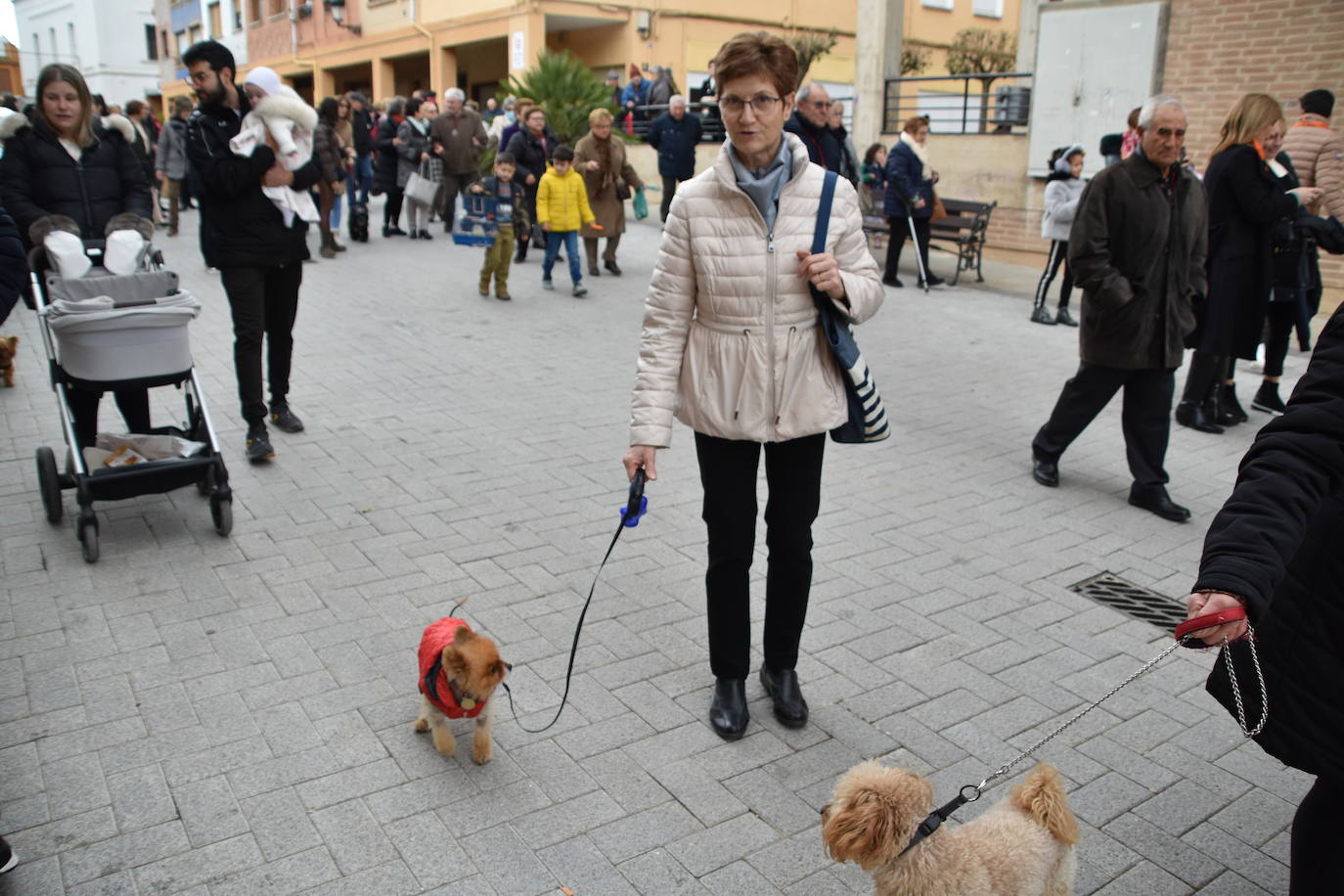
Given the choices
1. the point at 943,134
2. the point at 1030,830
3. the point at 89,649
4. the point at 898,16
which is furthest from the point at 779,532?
the point at 898,16

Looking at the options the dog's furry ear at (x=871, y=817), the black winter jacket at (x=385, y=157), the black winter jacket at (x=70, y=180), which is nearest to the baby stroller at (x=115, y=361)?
the black winter jacket at (x=70, y=180)

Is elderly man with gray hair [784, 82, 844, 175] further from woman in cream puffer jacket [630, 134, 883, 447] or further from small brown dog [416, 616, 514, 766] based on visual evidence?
small brown dog [416, 616, 514, 766]

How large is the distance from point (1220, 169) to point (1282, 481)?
541 centimetres

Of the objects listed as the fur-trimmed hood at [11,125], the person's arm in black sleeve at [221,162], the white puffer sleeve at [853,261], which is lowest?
the white puffer sleeve at [853,261]

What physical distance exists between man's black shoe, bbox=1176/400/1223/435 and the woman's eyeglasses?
545 centimetres

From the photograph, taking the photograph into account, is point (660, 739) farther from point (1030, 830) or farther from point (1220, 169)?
point (1220, 169)

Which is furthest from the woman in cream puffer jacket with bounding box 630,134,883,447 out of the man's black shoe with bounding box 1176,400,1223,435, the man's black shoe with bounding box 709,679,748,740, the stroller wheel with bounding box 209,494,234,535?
the man's black shoe with bounding box 1176,400,1223,435

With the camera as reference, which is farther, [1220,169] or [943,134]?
[943,134]

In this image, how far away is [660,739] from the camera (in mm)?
3611

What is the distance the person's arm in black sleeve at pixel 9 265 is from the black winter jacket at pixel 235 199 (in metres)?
2.62

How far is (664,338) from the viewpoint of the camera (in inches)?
136

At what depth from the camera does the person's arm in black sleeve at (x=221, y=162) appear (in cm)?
568

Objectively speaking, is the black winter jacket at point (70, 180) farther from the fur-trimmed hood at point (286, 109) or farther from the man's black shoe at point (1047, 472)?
the man's black shoe at point (1047, 472)

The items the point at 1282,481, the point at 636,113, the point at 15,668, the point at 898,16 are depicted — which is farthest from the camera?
the point at 636,113
